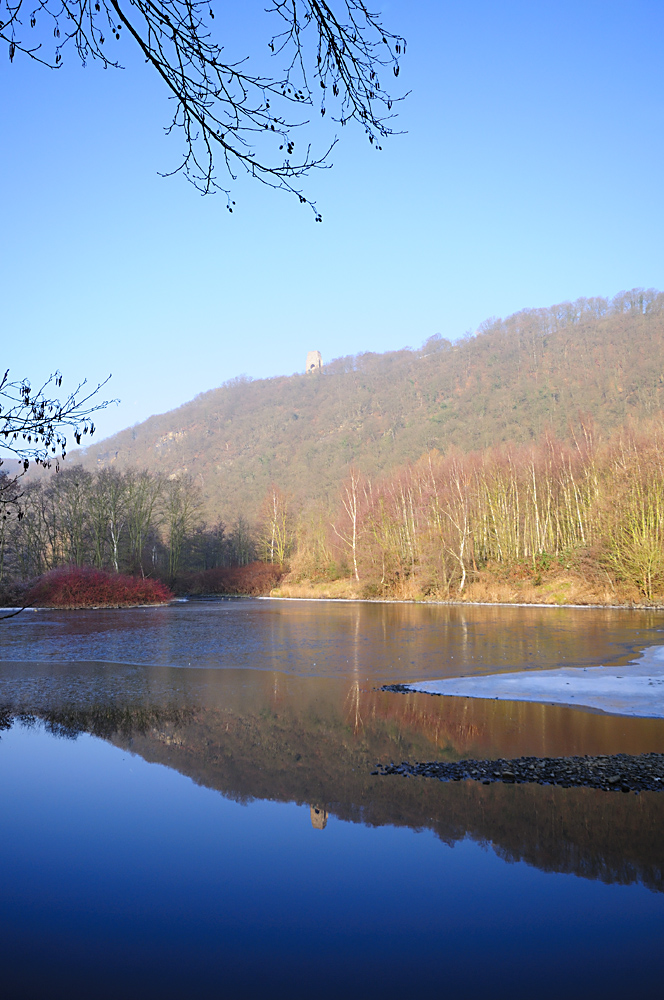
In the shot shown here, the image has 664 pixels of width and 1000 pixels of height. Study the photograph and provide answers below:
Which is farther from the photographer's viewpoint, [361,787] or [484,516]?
[484,516]

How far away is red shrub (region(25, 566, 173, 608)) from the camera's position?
3250cm

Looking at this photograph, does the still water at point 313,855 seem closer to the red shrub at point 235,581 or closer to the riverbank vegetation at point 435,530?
the riverbank vegetation at point 435,530

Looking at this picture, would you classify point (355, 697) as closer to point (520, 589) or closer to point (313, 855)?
point (313, 855)

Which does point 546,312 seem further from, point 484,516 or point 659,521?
point 659,521

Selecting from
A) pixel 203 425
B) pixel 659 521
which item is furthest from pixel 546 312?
pixel 659 521

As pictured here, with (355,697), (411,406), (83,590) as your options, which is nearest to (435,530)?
(83,590)

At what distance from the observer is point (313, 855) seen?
14.8ft

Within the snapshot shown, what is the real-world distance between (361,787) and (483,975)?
8.34 ft

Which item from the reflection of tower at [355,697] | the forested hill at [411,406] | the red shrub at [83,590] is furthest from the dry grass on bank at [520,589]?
the reflection of tower at [355,697]

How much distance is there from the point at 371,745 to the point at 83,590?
95.2 ft

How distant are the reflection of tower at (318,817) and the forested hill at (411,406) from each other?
41.3 m

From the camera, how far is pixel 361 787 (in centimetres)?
567

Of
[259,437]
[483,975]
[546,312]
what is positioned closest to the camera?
[483,975]

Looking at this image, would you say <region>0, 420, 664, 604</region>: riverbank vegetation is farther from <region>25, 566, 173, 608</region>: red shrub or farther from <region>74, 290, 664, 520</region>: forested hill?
<region>74, 290, 664, 520</region>: forested hill
